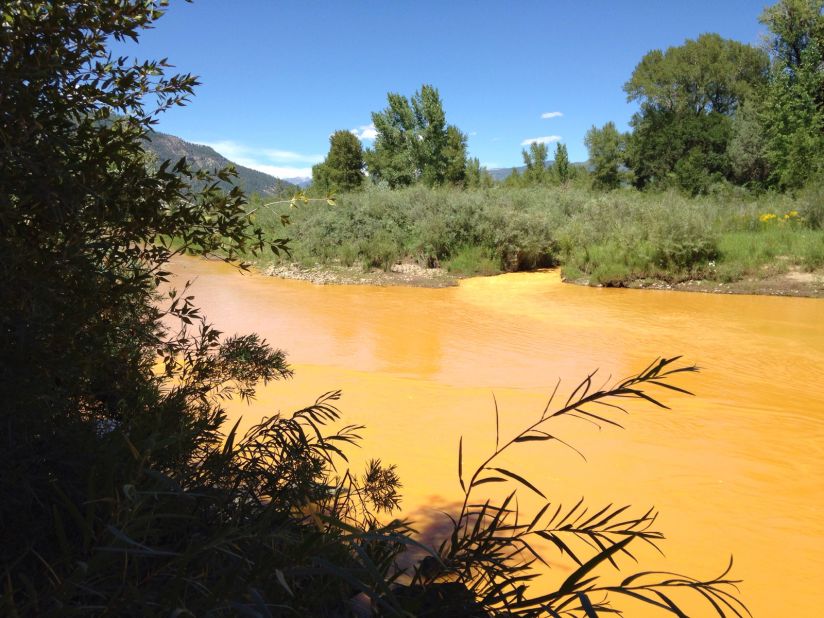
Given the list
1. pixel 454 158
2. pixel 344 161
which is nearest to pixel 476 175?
pixel 454 158

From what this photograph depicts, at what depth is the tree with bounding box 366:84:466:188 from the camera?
37.3 metres

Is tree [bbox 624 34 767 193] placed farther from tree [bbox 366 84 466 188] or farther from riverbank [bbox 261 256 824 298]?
riverbank [bbox 261 256 824 298]

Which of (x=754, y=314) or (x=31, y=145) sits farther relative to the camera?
(x=754, y=314)

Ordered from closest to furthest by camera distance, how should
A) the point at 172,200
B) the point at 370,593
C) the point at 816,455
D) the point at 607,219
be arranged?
the point at 370,593, the point at 172,200, the point at 816,455, the point at 607,219

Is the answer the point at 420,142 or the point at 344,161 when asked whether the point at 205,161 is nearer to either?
the point at 420,142

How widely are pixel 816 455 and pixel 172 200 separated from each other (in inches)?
233

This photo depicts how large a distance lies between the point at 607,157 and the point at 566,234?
26.6 m

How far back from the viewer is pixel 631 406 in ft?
22.6

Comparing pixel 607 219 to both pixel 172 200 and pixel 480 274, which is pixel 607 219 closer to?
pixel 480 274

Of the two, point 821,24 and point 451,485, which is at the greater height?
point 821,24

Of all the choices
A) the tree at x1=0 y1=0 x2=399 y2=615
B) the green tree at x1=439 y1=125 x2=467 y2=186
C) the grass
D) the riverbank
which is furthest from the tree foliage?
the tree at x1=0 y1=0 x2=399 y2=615

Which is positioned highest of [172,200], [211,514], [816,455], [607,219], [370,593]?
[607,219]

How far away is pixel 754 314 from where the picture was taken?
1266cm

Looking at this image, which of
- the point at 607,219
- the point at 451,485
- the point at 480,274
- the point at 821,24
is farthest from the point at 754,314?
the point at 821,24
